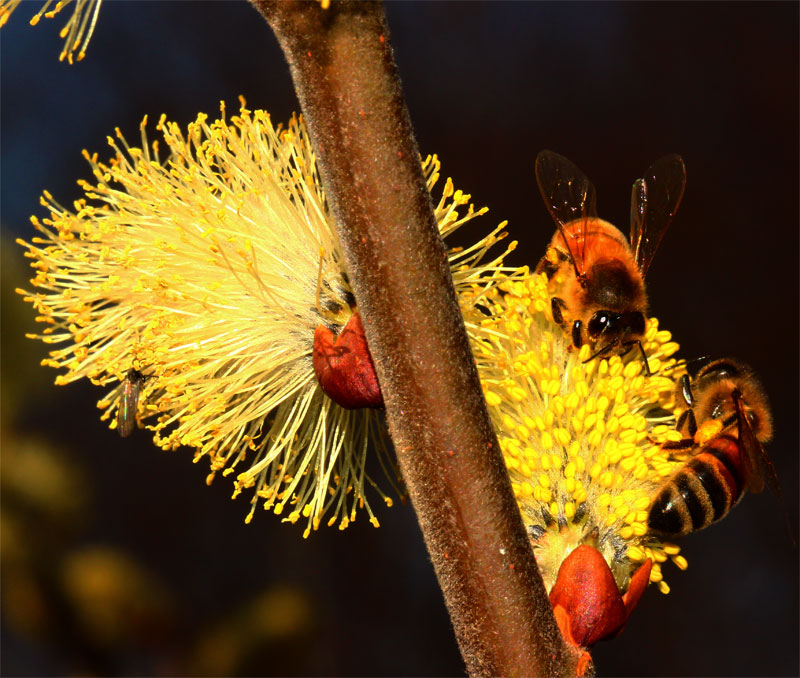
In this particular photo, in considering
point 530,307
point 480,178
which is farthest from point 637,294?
point 480,178

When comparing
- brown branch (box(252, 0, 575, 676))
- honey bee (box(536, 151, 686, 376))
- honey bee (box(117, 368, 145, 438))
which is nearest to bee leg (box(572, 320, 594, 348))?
honey bee (box(536, 151, 686, 376))

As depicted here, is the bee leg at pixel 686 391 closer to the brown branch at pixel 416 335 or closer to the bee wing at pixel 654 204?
the bee wing at pixel 654 204

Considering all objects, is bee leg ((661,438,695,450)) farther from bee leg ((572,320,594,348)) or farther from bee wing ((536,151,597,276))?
bee wing ((536,151,597,276))

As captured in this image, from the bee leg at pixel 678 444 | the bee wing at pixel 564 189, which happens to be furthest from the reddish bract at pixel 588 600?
the bee wing at pixel 564 189

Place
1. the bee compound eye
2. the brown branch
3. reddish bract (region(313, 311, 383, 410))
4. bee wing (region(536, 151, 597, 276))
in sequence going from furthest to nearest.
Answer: bee wing (region(536, 151, 597, 276)) → the bee compound eye → reddish bract (region(313, 311, 383, 410)) → the brown branch

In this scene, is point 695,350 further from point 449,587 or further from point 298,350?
point 449,587

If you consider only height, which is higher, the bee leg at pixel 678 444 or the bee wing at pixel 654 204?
the bee wing at pixel 654 204

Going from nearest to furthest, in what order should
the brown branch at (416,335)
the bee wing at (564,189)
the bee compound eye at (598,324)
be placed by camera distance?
1. the brown branch at (416,335)
2. the bee compound eye at (598,324)
3. the bee wing at (564,189)
